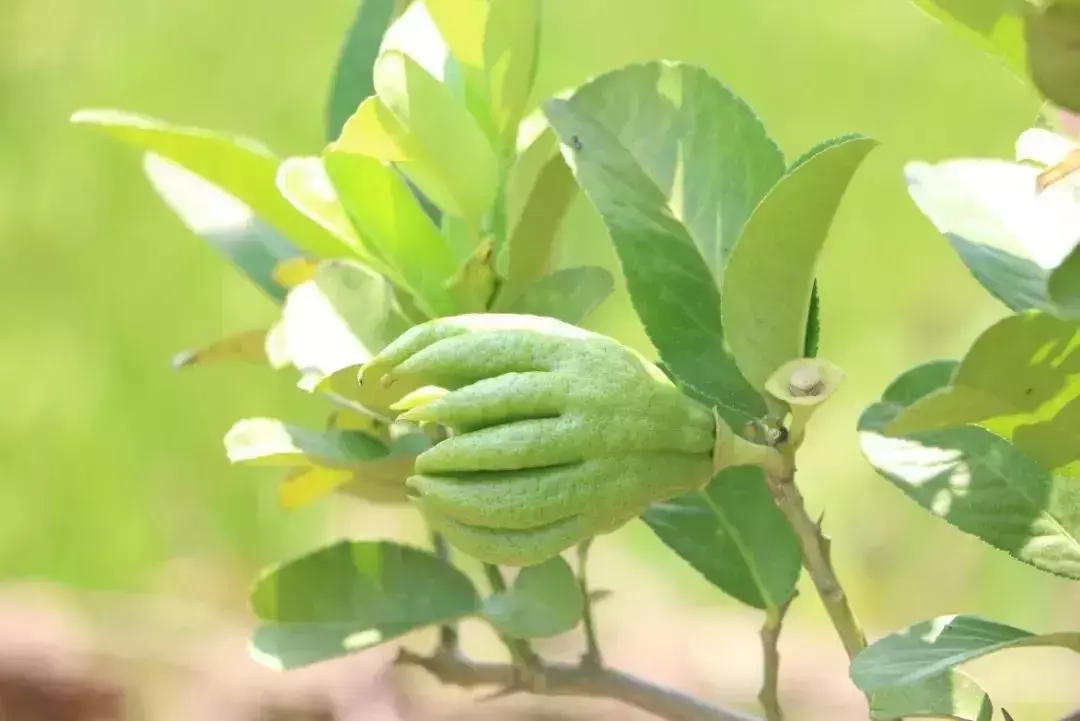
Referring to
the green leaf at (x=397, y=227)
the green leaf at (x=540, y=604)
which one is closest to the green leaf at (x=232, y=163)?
the green leaf at (x=397, y=227)

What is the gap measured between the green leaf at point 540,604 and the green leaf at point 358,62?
0.19 metres

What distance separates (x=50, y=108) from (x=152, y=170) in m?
0.77

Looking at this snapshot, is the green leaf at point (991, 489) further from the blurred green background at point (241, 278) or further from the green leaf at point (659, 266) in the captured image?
the blurred green background at point (241, 278)

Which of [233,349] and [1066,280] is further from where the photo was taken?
[233,349]

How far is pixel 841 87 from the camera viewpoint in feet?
3.25

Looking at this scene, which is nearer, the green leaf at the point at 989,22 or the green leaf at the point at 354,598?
the green leaf at the point at 989,22

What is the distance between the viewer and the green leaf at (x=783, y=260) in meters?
0.27

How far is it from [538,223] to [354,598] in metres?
0.16

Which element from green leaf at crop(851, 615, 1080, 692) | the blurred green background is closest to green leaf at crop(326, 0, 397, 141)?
green leaf at crop(851, 615, 1080, 692)

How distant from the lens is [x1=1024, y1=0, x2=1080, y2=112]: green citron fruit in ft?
0.73

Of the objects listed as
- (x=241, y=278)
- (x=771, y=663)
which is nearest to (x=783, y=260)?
(x=771, y=663)

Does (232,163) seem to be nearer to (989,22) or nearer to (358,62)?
(358,62)

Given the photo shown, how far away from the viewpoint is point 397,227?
36 centimetres

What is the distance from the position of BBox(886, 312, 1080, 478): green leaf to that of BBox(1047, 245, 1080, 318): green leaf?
0.02 metres
